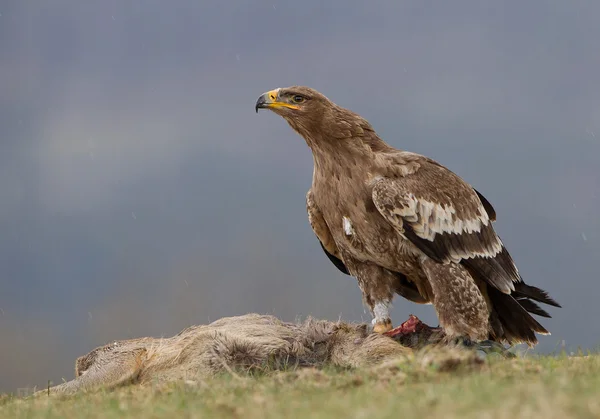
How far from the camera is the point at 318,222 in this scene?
9539 mm

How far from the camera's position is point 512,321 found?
963 cm

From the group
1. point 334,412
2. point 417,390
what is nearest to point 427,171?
point 417,390

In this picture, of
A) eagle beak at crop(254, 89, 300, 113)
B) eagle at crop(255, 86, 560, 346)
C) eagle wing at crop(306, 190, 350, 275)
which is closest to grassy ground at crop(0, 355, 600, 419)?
eagle at crop(255, 86, 560, 346)

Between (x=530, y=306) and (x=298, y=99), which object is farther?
(x=530, y=306)

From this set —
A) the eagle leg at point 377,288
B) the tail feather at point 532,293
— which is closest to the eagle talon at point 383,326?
the eagle leg at point 377,288

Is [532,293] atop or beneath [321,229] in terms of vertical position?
beneath

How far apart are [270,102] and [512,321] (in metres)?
4.04

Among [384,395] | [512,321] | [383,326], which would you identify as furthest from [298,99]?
[384,395]

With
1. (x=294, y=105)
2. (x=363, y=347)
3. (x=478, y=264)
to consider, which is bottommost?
(x=363, y=347)

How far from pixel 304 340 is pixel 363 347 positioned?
72 centimetres

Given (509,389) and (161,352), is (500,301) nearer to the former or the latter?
(161,352)

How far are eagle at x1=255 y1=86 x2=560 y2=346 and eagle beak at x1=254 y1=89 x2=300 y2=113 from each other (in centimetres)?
1

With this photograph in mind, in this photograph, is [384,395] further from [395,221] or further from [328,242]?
[328,242]

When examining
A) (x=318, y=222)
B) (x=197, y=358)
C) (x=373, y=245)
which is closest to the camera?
(x=197, y=358)
